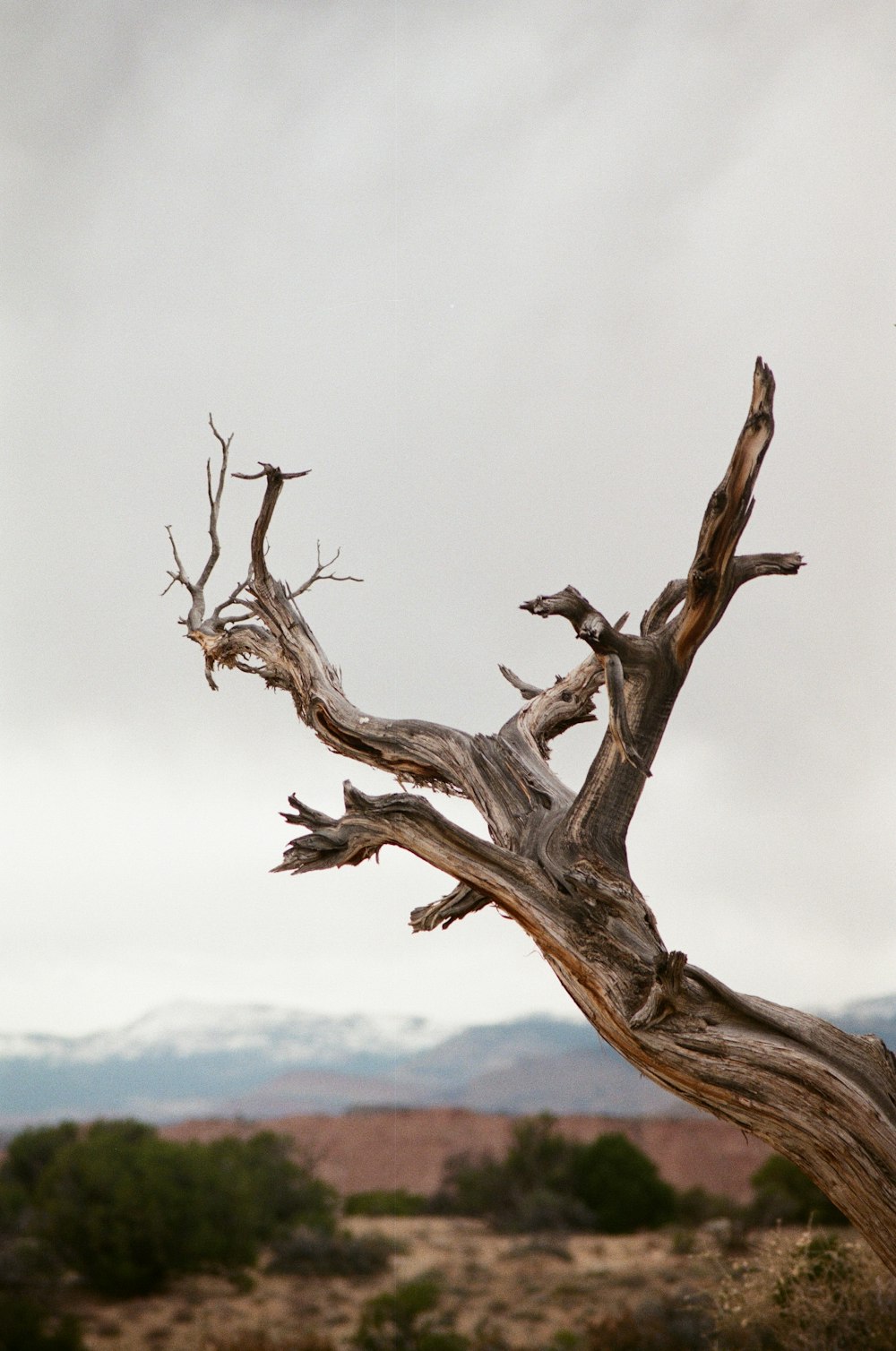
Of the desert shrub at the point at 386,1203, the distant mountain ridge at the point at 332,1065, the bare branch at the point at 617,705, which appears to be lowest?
the desert shrub at the point at 386,1203

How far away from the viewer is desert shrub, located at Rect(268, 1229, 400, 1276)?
40.7 feet

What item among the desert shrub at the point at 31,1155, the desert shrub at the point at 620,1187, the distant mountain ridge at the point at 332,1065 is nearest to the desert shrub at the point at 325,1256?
the desert shrub at the point at 31,1155

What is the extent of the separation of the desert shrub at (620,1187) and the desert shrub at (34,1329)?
243 inches

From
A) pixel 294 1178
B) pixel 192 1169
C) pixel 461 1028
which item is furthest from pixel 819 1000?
pixel 192 1169

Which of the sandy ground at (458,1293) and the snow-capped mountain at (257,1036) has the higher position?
the snow-capped mountain at (257,1036)

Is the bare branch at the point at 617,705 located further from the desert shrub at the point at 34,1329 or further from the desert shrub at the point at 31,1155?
the desert shrub at the point at 31,1155

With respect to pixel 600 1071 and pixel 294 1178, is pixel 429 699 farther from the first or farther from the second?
pixel 600 1071

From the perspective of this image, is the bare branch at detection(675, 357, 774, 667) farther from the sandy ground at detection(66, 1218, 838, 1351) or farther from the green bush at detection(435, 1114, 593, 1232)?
the green bush at detection(435, 1114, 593, 1232)

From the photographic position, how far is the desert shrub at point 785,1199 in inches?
524

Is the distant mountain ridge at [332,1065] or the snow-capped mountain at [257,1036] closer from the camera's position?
the distant mountain ridge at [332,1065]

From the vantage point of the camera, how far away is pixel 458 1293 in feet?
40.1

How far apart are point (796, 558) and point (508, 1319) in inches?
→ 427

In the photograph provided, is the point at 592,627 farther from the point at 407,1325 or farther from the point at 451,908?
the point at 407,1325

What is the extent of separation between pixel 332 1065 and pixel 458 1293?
501 centimetres
